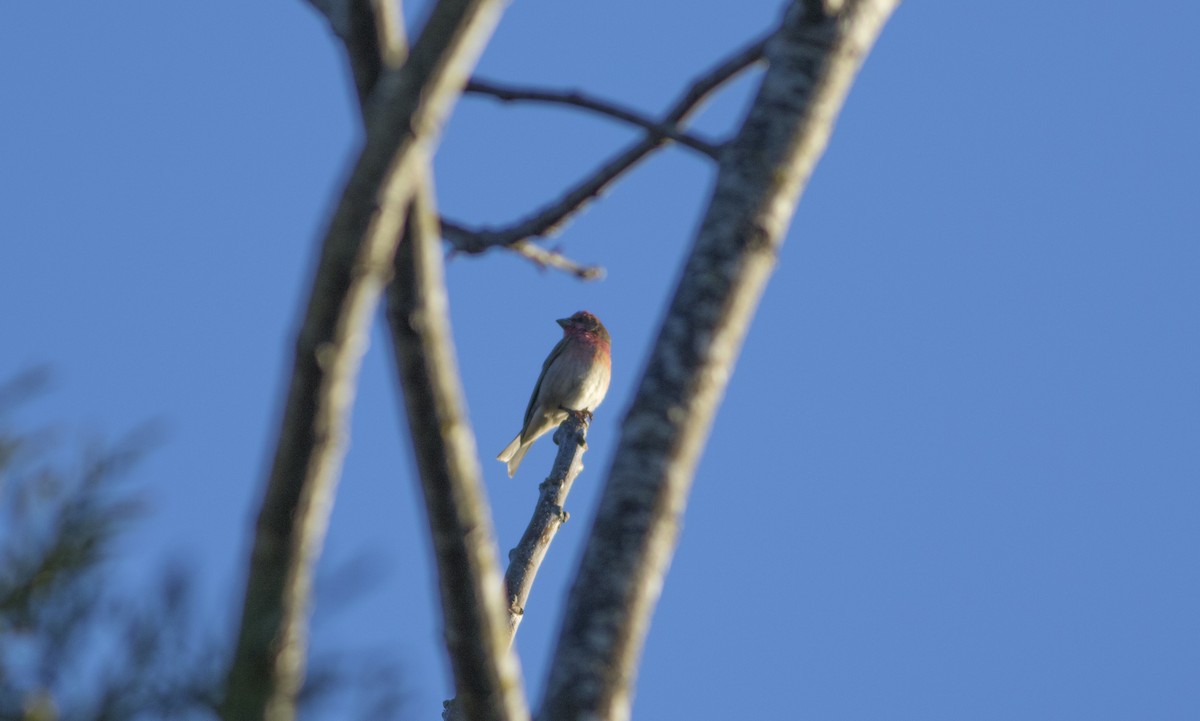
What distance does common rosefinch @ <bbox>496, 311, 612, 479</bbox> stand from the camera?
37.9 feet

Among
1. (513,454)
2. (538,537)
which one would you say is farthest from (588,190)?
(513,454)

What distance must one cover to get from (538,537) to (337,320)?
315cm

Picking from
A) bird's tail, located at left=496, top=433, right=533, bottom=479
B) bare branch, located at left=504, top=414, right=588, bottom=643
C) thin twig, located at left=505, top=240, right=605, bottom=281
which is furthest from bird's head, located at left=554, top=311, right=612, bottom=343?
thin twig, located at left=505, top=240, right=605, bottom=281

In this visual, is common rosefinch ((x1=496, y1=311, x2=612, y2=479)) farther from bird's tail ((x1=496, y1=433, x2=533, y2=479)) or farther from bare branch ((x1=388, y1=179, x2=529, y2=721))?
bare branch ((x1=388, y1=179, x2=529, y2=721))

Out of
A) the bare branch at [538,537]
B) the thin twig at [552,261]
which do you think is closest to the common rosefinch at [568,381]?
the bare branch at [538,537]

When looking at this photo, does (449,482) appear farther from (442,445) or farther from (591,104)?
(591,104)

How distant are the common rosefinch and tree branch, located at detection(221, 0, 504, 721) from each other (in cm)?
904

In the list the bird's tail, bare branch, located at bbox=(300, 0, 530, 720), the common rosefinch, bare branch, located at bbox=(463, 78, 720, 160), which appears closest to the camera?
bare branch, located at bbox=(300, 0, 530, 720)

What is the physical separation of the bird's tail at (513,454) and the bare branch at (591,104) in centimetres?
851

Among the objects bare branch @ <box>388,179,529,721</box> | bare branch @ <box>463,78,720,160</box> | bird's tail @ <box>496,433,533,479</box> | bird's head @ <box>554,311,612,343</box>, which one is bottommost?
bare branch @ <box>388,179,529,721</box>

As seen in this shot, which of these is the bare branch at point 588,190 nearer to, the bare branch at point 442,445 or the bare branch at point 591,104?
the bare branch at point 591,104

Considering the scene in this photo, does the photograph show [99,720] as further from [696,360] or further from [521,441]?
[521,441]

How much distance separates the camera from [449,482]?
2.67 m

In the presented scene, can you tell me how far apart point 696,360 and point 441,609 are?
584 millimetres
